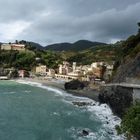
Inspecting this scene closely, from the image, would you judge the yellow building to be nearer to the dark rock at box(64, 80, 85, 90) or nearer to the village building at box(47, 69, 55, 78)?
the village building at box(47, 69, 55, 78)

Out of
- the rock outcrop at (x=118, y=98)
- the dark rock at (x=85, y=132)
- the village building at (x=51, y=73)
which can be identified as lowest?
the dark rock at (x=85, y=132)

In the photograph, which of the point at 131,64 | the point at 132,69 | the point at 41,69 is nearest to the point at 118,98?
the point at 132,69

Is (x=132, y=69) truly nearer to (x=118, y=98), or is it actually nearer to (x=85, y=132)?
(x=118, y=98)

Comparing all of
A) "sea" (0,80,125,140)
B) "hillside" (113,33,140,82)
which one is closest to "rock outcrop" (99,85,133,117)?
"sea" (0,80,125,140)

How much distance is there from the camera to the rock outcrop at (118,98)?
44.8m

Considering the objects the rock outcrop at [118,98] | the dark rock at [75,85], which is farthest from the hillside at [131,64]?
the dark rock at [75,85]

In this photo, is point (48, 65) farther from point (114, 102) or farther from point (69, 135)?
point (69, 135)

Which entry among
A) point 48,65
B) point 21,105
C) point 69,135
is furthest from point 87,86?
point 48,65

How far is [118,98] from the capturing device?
50812 mm

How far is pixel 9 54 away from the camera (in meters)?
181

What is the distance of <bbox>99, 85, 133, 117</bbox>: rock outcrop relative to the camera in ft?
147

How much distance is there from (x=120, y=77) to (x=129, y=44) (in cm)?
1293

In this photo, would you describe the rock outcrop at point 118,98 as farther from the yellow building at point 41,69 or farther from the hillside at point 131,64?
the yellow building at point 41,69

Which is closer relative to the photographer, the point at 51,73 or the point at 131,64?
the point at 131,64
